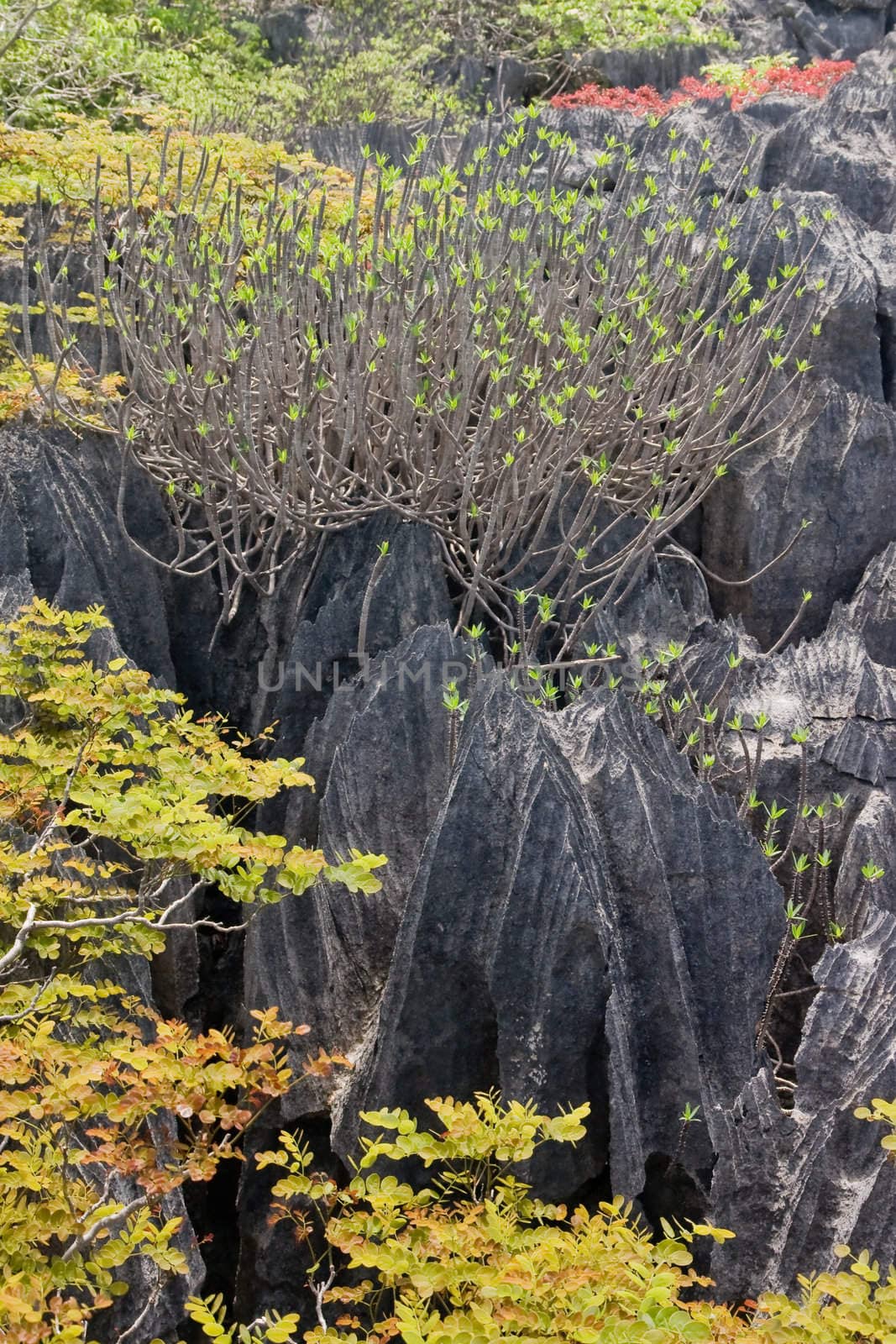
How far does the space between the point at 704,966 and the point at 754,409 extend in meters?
3.92

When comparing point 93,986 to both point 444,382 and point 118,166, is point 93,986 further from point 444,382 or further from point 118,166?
point 118,166

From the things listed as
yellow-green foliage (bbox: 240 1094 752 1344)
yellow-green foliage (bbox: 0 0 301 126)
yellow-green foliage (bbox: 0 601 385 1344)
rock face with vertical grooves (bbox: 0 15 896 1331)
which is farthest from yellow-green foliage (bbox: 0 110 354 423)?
yellow-green foliage (bbox: 240 1094 752 1344)

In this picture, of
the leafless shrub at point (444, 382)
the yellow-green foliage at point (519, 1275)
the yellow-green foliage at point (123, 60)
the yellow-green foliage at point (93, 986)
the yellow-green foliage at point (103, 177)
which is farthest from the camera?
the yellow-green foliage at point (123, 60)

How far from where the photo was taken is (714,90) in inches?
558

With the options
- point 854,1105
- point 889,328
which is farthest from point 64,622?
point 889,328

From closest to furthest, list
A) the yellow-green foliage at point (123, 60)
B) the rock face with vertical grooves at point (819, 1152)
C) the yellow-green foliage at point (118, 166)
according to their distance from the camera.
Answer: the rock face with vertical grooves at point (819, 1152)
the yellow-green foliage at point (118, 166)
the yellow-green foliage at point (123, 60)

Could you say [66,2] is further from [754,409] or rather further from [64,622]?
[64,622]

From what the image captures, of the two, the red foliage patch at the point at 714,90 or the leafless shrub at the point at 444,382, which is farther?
the red foliage patch at the point at 714,90

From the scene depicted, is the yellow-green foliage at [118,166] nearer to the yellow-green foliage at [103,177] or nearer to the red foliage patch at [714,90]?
the yellow-green foliage at [103,177]

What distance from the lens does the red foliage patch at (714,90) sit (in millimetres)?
13367

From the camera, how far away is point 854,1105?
11.5 feet

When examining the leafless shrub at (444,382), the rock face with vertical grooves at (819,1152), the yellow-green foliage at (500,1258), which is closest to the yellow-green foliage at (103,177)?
the leafless shrub at (444,382)

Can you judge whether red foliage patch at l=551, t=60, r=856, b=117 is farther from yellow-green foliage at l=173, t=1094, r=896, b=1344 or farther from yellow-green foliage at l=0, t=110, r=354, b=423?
yellow-green foliage at l=173, t=1094, r=896, b=1344

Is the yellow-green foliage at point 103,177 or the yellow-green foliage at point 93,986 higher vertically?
the yellow-green foliage at point 103,177
